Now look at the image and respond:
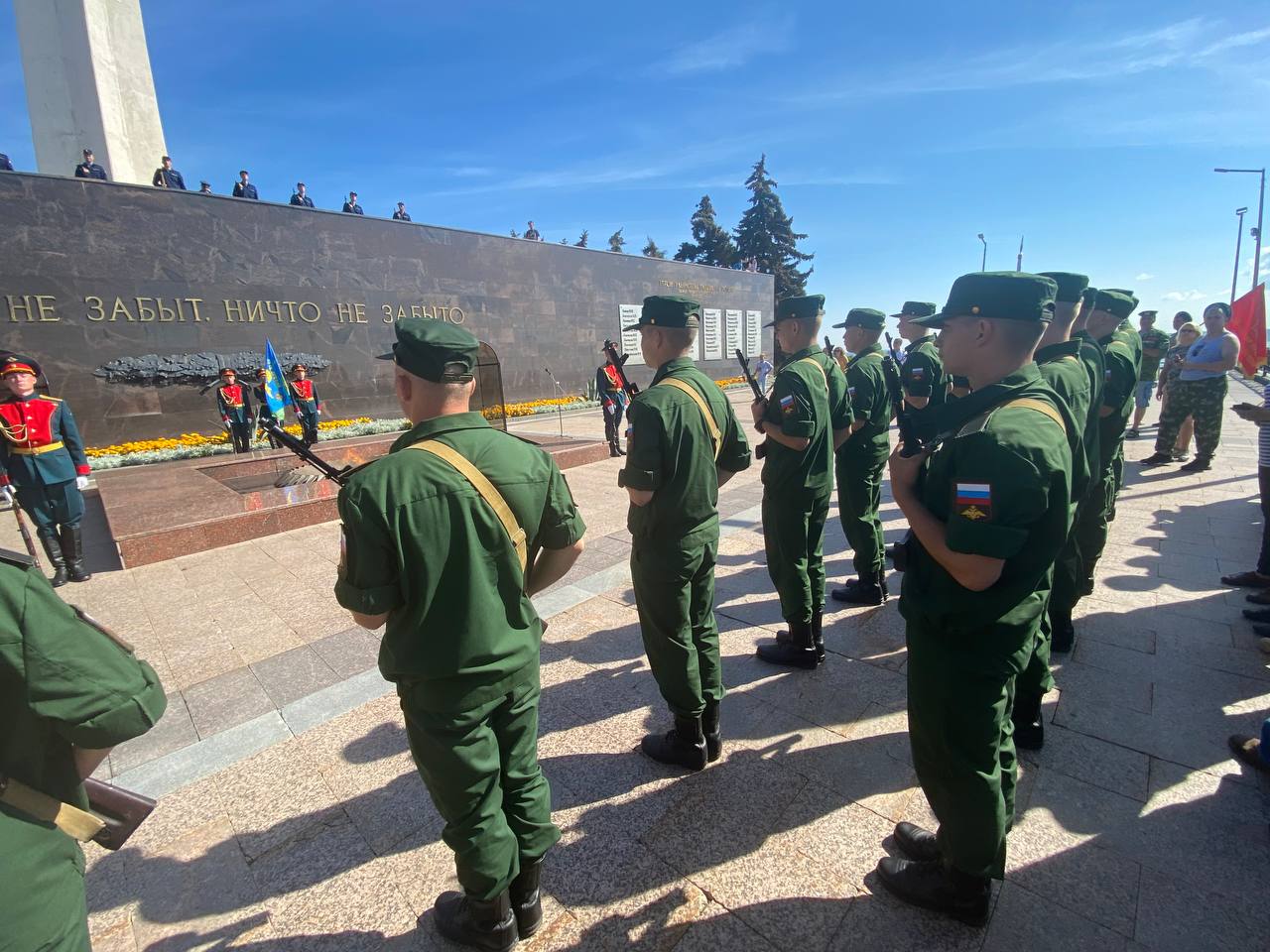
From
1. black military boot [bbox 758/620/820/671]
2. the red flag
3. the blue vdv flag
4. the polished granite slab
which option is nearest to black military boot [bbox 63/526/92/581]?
the polished granite slab

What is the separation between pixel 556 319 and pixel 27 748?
1831 centimetres

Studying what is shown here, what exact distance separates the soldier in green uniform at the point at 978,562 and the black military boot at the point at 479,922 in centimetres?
127

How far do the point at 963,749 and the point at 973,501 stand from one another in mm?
785

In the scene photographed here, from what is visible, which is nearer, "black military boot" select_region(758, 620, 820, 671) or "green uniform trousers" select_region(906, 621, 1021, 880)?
"green uniform trousers" select_region(906, 621, 1021, 880)

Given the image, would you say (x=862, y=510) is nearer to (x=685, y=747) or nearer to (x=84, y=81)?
(x=685, y=747)

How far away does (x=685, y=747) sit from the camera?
104 inches

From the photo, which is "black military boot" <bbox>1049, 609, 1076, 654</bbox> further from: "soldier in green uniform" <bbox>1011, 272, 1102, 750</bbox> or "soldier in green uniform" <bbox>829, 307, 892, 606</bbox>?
"soldier in green uniform" <bbox>829, 307, 892, 606</bbox>

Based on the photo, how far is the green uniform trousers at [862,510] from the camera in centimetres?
423

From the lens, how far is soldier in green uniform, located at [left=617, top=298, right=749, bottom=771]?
2.54 metres

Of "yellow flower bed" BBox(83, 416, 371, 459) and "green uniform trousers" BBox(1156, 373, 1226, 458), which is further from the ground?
"green uniform trousers" BBox(1156, 373, 1226, 458)

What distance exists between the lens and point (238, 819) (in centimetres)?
244

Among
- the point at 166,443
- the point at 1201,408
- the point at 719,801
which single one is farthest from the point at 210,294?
the point at 1201,408

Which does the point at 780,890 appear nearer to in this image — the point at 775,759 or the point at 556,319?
the point at 775,759

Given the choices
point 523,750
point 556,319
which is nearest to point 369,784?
point 523,750
